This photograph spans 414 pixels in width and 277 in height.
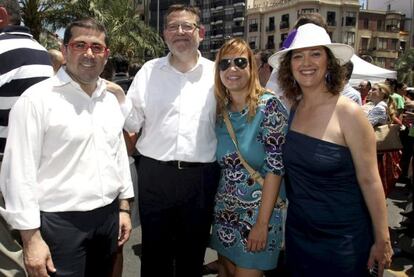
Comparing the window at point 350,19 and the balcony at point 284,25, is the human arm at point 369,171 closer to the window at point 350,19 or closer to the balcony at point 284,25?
the balcony at point 284,25

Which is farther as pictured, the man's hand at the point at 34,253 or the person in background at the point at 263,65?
the person in background at the point at 263,65

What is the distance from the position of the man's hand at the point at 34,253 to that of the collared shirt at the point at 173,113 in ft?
3.41

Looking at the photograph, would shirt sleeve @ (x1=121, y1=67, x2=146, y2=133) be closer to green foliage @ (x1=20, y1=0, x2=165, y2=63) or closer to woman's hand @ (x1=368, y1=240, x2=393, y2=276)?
woman's hand @ (x1=368, y1=240, x2=393, y2=276)

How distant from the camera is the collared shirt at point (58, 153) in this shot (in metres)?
2.12

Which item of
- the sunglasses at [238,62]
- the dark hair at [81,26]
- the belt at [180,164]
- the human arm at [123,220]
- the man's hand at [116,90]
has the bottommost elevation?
the human arm at [123,220]

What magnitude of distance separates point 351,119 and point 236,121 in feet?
2.58

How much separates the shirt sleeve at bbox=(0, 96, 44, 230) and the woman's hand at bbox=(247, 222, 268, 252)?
51.8 inches

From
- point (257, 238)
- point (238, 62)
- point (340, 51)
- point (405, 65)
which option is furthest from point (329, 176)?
point (405, 65)

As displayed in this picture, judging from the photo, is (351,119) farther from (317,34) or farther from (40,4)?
(40,4)

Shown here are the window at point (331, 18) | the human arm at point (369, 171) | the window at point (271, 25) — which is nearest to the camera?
the human arm at point (369, 171)

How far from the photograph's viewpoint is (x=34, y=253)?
2115mm

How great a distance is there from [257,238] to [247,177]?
1.29ft

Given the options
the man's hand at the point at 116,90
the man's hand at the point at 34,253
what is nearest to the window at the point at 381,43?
the man's hand at the point at 116,90

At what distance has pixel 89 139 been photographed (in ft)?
7.61
